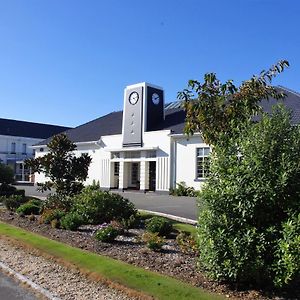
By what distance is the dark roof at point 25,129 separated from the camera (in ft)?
220

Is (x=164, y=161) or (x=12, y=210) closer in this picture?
(x=12, y=210)

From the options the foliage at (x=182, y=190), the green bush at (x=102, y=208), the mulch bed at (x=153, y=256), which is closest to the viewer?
the mulch bed at (x=153, y=256)

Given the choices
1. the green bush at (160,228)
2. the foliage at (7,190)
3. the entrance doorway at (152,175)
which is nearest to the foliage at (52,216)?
the green bush at (160,228)

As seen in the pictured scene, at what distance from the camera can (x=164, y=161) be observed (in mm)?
30953

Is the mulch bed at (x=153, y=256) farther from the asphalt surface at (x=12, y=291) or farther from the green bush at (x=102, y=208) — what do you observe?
the asphalt surface at (x=12, y=291)

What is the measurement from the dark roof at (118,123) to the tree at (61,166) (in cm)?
1321

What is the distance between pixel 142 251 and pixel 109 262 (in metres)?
1.03

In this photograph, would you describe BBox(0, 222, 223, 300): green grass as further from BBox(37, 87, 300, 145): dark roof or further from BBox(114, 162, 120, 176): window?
BBox(114, 162, 120, 176): window

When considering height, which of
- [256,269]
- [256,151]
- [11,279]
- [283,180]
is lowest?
[11,279]

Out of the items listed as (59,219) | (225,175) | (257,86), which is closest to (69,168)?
(59,219)

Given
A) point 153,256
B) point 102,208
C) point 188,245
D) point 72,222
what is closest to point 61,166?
point 102,208

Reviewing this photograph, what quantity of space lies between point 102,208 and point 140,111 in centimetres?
2005

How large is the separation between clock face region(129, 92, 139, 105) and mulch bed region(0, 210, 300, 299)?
2048cm

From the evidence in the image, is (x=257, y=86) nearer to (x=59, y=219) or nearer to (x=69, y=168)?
(x=59, y=219)
